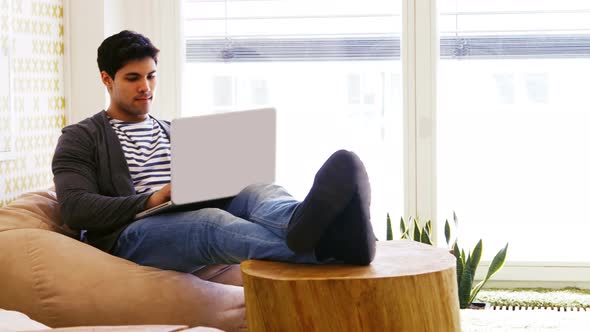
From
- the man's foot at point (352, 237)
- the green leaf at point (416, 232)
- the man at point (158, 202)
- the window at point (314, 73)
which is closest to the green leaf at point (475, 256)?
the green leaf at point (416, 232)

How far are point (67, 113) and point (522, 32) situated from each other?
2.07 metres

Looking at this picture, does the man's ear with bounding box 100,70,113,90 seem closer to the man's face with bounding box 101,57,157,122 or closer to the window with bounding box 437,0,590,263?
the man's face with bounding box 101,57,157,122

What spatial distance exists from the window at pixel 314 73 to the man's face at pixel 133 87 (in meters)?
1.14

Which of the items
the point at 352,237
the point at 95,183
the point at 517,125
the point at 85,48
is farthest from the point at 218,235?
the point at 517,125

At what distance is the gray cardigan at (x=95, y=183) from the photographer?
115 inches

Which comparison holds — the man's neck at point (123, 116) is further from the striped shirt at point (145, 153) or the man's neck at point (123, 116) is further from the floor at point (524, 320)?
the floor at point (524, 320)

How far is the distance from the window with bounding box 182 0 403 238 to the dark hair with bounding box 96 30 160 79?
118cm

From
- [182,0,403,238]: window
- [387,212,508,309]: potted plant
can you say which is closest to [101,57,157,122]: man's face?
[182,0,403,238]: window

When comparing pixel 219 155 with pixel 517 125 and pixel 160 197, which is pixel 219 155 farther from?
pixel 517 125

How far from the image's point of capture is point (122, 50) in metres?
3.21

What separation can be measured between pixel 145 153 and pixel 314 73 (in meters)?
1.31

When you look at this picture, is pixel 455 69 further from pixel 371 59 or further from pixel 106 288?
pixel 106 288

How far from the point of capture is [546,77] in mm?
4176

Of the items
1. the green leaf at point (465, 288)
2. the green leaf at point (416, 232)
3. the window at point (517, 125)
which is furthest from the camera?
the window at point (517, 125)
